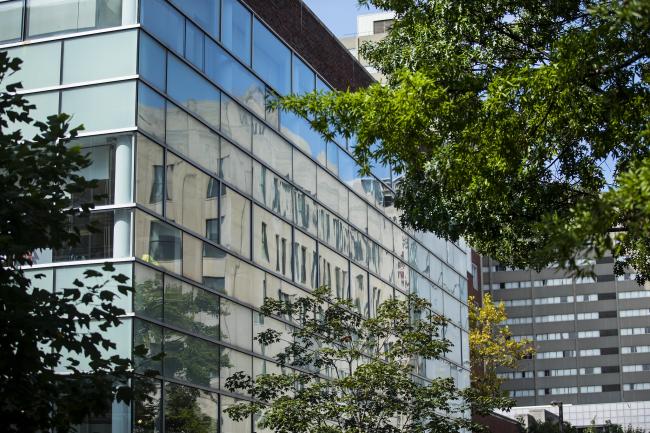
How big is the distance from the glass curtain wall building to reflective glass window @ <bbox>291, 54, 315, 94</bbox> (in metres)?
0.17

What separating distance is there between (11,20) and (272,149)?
308 inches

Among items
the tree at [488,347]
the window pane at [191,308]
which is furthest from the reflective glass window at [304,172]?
the tree at [488,347]

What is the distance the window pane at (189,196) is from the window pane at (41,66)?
2882mm

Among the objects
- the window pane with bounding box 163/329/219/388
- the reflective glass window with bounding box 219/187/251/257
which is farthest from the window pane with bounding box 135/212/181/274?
the reflective glass window with bounding box 219/187/251/257

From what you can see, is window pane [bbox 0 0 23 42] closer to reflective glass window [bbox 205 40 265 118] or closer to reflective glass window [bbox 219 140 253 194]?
reflective glass window [bbox 205 40 265 118]

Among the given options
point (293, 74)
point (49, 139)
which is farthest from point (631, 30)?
point (293, 74)

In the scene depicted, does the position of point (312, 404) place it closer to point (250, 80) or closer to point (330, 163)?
point (250, 80)

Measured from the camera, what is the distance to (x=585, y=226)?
11.3 metres

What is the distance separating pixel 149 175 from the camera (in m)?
24.0

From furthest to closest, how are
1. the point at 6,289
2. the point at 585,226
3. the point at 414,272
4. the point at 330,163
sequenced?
1. the point at 414,272
2. the point at 330,163
3. the point at 6,289
4. the point at 585,226

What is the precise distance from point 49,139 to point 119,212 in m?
8.47

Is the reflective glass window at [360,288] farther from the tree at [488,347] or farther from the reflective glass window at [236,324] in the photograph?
the tree at [488,347]

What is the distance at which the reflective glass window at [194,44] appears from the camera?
2631cm

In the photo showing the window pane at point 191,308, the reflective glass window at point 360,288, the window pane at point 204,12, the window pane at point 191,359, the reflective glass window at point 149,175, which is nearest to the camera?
the reflective glass window at point 149,175
